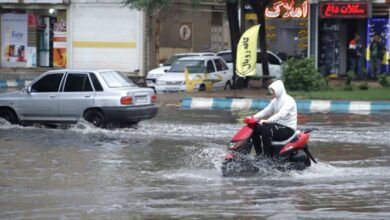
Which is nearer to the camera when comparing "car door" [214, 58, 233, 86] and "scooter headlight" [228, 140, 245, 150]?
"scooter headlight" [228, 140, 245, 150]

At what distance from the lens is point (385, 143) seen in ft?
53.9

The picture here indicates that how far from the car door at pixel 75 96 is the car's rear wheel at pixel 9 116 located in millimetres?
1278

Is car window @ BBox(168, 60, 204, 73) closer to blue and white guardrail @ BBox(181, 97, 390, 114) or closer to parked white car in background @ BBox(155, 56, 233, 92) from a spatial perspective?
parked white car in background @ BBox(155, 56, 233, 92)

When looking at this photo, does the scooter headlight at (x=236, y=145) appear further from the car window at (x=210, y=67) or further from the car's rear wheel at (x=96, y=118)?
the car window at (x=210, y=67)

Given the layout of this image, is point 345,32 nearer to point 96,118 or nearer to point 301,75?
point 301,75

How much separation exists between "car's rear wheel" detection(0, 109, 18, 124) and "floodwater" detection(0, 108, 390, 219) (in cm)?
59

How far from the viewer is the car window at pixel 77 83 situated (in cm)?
1919

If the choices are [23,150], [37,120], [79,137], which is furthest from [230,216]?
[37,120]

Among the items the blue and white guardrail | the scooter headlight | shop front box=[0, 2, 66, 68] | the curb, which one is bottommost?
the blue and white guardrail

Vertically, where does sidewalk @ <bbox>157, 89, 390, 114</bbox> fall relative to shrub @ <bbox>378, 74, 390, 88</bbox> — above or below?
below

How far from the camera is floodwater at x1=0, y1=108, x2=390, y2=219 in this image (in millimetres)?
9664

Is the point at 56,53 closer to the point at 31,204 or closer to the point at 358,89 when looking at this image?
the point at 358,89

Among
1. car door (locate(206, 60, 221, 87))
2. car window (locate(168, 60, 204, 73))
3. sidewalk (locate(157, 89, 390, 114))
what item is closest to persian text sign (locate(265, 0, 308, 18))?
car door (locate(206, 60, 221, 87))

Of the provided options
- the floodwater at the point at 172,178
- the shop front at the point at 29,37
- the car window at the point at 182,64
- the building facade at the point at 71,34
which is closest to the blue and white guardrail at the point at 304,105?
the floodwater at the point at 172,178
